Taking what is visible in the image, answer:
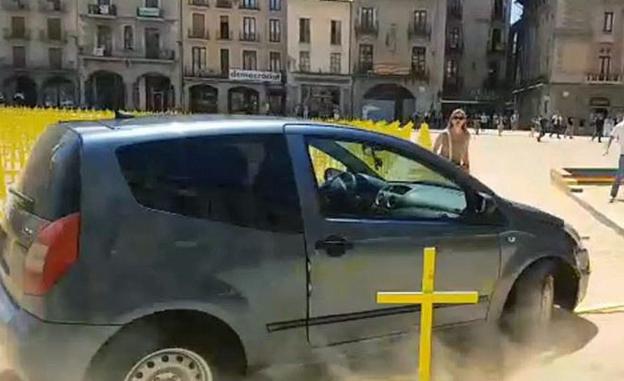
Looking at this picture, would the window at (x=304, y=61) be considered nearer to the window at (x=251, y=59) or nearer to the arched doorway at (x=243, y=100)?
the window at (x=251, y=59)

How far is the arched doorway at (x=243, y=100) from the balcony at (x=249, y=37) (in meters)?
4.36

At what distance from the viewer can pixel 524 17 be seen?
69.6m

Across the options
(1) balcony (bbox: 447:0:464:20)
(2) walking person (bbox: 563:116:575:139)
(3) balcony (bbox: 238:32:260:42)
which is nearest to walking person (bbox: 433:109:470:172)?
(2) walking person (bbox: 563:116:575:139)

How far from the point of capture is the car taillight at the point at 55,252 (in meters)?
3.04

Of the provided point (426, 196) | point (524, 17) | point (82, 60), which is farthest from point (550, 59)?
point (426, 196)

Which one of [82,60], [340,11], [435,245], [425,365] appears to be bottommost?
[425,365]

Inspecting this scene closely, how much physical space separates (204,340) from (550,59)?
186 feet

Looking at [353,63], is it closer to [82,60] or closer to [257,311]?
[82,60]

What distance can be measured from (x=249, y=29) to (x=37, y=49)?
18.2 metres

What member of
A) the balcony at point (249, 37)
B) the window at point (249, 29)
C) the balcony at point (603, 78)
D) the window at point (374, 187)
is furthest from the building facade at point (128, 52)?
the window at point (374, 187)

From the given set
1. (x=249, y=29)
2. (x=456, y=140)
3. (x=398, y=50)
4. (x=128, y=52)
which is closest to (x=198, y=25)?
(x=249, y=29)

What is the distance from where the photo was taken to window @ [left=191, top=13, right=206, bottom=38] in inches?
2320

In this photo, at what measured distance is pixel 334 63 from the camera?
58.5 metres

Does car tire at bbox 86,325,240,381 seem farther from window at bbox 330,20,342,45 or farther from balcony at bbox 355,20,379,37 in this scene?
balcony at bbox 355,20,379,37
